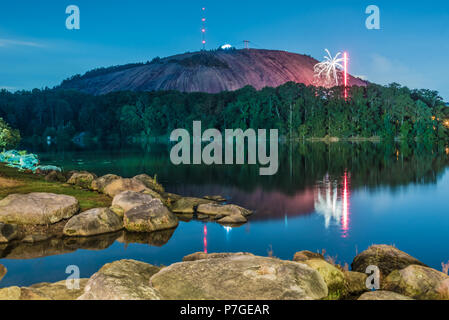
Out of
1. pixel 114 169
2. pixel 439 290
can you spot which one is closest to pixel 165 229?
pixel 439 290

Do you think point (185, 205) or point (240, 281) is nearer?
point (240, 281)

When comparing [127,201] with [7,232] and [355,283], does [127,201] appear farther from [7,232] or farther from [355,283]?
[355,283]

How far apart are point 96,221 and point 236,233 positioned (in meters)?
6.34

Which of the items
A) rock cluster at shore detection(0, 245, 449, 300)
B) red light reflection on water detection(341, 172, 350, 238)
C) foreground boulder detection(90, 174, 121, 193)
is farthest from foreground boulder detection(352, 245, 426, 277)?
foreground boulder detection(90, 174, 121, 193)

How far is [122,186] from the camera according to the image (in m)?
25.0

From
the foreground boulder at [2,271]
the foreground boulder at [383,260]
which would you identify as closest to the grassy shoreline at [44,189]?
the foreground boulder at [2,271]

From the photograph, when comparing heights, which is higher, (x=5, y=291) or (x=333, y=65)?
(x=333, y=65)

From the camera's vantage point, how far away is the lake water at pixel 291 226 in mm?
16344

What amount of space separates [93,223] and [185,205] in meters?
6.75

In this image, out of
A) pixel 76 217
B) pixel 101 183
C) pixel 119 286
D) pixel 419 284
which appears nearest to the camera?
pixel 119 286

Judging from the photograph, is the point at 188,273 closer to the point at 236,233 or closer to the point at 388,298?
the point at 388,298

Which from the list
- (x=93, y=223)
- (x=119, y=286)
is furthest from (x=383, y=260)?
(x=93, y=223)

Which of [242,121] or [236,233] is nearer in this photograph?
[236,233]
